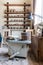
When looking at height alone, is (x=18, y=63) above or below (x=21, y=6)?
below

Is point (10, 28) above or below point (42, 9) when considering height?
below

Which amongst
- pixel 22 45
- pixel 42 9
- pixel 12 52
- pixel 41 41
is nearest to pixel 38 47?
pixel 41 41

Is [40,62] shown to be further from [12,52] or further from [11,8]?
[11,8]

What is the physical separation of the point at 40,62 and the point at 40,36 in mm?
811

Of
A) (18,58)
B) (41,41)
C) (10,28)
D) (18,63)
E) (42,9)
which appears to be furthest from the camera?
(10,28)

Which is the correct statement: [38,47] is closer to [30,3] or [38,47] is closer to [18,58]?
[18,58]

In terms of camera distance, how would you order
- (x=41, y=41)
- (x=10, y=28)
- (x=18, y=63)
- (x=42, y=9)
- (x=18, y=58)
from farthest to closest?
(x=10, y=28) → (x=42, y=9) → (x=18, y=58) → (x=41, y=41) → (x=18, y=63)

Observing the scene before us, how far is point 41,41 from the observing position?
15.6ft

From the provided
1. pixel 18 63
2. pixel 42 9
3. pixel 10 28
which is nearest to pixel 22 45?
pixel 18 63

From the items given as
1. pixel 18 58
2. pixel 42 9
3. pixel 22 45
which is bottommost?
pixel 18 58

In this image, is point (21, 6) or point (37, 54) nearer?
point (37, 54)

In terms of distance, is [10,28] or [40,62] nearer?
[40,62]

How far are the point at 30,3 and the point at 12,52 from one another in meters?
4.69

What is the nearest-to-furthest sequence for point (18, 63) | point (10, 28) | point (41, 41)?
point (18, 63) < point (41, 41) < point (10, 28)
